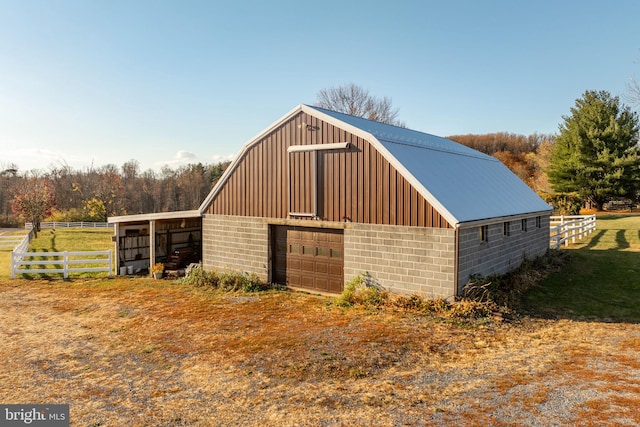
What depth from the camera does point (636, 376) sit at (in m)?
6.96

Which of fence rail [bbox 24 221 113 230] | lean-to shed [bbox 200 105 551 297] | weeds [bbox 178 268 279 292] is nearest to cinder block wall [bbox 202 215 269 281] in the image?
lean-to shed [bbox 200 105 551 297]

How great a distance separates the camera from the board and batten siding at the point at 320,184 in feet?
38.6

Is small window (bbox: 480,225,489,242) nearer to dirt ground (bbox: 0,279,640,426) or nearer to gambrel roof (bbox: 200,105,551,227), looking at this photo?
gambrel roof (bbox: 200,105,551,227)

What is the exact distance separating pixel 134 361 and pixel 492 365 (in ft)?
23.2

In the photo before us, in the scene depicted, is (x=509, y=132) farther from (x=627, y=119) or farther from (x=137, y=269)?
(x=137, y=269)

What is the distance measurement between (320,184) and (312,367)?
7044 millimetres

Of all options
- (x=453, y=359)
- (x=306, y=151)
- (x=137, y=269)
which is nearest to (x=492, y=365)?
(x=453, y=359)

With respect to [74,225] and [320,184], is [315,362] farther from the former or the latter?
[74,225]

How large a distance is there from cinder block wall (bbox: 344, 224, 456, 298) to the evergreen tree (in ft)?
123

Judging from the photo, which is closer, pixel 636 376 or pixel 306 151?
pixel 636 376

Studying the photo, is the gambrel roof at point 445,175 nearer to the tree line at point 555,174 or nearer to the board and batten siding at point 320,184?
the board and batten siding at point 320,184

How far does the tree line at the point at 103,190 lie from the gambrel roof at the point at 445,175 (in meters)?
37.5

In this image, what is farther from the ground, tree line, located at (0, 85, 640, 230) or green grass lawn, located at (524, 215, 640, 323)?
tree line, located at (0, 85, 640, 230)

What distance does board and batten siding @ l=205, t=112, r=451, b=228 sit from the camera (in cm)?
1177
